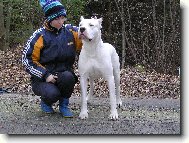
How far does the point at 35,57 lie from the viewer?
492 cm

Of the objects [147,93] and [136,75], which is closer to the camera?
[147,93]

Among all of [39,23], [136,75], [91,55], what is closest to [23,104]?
[91,55]

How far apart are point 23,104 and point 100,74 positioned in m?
1.44

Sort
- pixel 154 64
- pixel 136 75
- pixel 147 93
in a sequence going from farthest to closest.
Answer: pixel 154 64
pixel 136 75
pixel 147 93

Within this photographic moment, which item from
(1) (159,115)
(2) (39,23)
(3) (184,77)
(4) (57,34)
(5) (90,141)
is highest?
(2) (39,23)

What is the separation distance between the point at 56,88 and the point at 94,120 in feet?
1.96

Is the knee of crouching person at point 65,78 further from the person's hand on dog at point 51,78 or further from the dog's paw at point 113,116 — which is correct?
the dog's paw at point 113,116

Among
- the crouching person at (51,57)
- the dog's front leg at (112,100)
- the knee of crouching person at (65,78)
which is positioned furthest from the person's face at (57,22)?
the dog's front leg at (112,100)

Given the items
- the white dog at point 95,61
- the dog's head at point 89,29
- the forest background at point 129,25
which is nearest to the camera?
the dog's head at point 89,29

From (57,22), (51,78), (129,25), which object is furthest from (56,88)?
(129,25)

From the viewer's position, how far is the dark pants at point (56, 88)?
16.0 feet

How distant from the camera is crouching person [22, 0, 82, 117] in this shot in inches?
192

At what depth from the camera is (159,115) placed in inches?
206

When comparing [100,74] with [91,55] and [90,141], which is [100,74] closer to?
[91,55]
